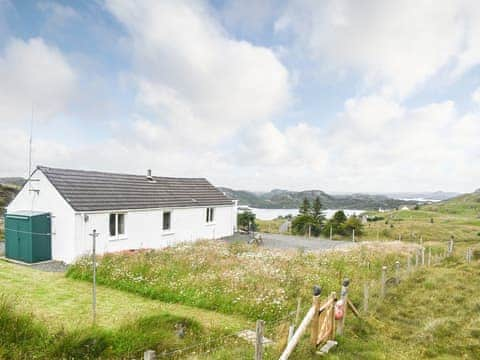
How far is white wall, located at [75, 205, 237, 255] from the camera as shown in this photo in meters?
14.6

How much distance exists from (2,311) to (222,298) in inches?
203

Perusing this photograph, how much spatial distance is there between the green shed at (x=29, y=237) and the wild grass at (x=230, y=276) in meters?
3.70

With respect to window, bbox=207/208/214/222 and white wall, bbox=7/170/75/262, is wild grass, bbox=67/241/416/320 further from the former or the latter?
window, bbox=207/208/214/222

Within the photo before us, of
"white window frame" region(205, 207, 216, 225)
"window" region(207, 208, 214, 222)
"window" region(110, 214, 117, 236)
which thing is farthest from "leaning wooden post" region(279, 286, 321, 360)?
"window" region(207, 208, 214, 222)

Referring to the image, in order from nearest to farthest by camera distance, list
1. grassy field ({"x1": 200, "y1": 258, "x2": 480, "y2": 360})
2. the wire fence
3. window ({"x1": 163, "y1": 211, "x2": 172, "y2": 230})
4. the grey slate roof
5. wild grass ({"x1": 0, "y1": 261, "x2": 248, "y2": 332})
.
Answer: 1. grassy field ({"x1": 200, "y1": 258, "x2": 480, "y2": 360})
2. the wire fence
3. wild grass ({"x1": 0, "y1": 261, "x2": 248, "y2": 332})
4. the grey slate roof
5. window ({"x1": 163, "y1": 211, "x2": 172, "y2": 230})

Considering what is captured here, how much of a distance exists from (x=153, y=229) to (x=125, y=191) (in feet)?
9.54

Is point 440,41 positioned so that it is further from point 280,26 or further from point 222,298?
point 222,298

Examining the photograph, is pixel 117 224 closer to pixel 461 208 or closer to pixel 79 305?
pixel 79 305

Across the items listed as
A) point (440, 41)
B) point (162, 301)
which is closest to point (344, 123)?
point (440, 41)

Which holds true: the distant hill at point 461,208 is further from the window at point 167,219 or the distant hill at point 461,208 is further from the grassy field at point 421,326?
the window at point 167,219

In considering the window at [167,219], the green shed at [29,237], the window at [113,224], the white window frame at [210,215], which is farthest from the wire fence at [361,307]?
the white window frame at [210,215]

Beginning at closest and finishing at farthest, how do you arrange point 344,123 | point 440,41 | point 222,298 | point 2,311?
1. point 2,311
2. point 222,298
3. point 440,41
4. point 344,123

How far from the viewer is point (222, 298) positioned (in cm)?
873

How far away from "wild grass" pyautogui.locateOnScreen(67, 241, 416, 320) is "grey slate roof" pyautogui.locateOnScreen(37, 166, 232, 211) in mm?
4003
